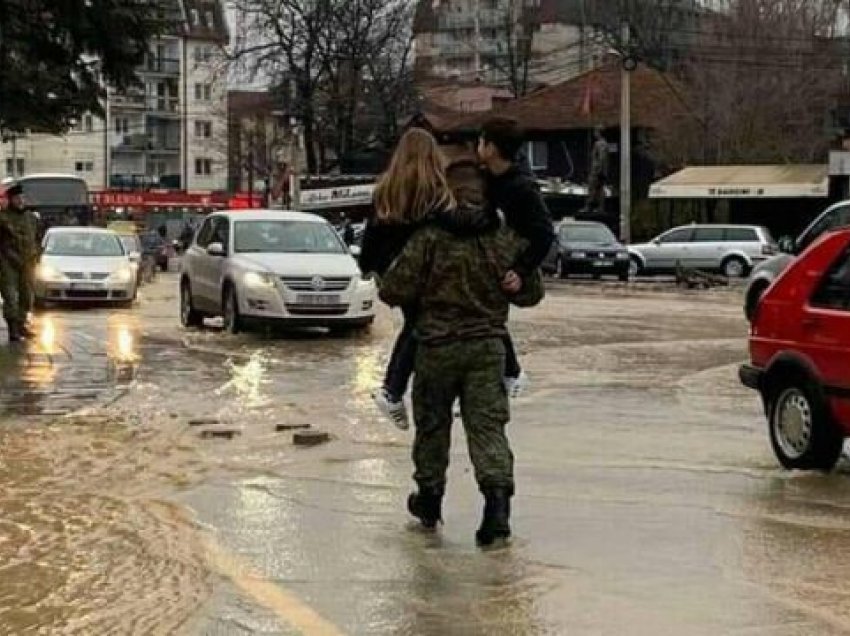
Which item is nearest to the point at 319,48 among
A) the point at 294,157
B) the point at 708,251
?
the point at 294,157

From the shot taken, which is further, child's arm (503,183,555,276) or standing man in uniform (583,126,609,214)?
standing man in uniform (583,126,609,214)

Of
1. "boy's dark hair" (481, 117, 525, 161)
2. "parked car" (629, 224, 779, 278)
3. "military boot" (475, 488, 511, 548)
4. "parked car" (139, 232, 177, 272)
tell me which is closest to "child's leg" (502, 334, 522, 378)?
"military boot" (475, 488, 511, 548)

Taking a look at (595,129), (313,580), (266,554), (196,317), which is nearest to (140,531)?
(266,554)

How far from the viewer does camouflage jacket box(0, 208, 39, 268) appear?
19.0m

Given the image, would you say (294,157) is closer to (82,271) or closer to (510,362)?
(82,271)

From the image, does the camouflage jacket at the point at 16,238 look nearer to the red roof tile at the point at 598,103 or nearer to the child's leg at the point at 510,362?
the child's leg at the point at 510,362

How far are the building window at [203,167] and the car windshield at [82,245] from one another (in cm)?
9628

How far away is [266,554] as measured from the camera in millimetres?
7406

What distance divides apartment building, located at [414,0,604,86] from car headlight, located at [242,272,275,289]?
5227cm

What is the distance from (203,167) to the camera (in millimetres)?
126000

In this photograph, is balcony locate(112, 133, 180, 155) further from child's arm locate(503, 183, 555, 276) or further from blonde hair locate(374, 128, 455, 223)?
child's arm locate(503, 183, 555, 276)

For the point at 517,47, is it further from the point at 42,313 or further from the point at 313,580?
the point at 313,580

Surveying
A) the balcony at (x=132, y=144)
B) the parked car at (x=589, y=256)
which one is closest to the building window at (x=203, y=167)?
the balcony at (x=132, y=144)

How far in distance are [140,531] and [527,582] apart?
7.14 ft
